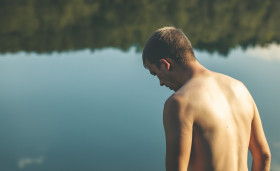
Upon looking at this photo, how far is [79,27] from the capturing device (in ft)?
51.2

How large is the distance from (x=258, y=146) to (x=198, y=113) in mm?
Result: 466

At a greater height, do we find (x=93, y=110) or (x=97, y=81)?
(x=97, y=81)

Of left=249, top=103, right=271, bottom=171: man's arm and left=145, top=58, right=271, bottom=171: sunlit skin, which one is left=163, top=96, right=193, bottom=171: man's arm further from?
left=249, top=103, right=271, bottom=171: man's arm

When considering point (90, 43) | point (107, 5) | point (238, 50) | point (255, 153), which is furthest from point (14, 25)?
point (255, 153)

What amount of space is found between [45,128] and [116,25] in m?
11.0

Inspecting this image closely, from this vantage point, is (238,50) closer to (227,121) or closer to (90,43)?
(90,43)

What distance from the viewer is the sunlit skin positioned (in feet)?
4.14

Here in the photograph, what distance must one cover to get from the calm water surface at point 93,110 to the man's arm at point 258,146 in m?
3.45

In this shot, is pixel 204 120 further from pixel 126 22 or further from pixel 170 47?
pixel 126 22

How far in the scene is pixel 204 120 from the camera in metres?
1.27

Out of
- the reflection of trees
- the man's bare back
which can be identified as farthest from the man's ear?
the reflection of trees

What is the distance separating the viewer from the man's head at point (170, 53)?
1401 millimetres

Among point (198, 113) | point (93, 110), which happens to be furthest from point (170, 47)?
point (93, 110)

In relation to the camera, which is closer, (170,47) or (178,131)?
(178,131)
